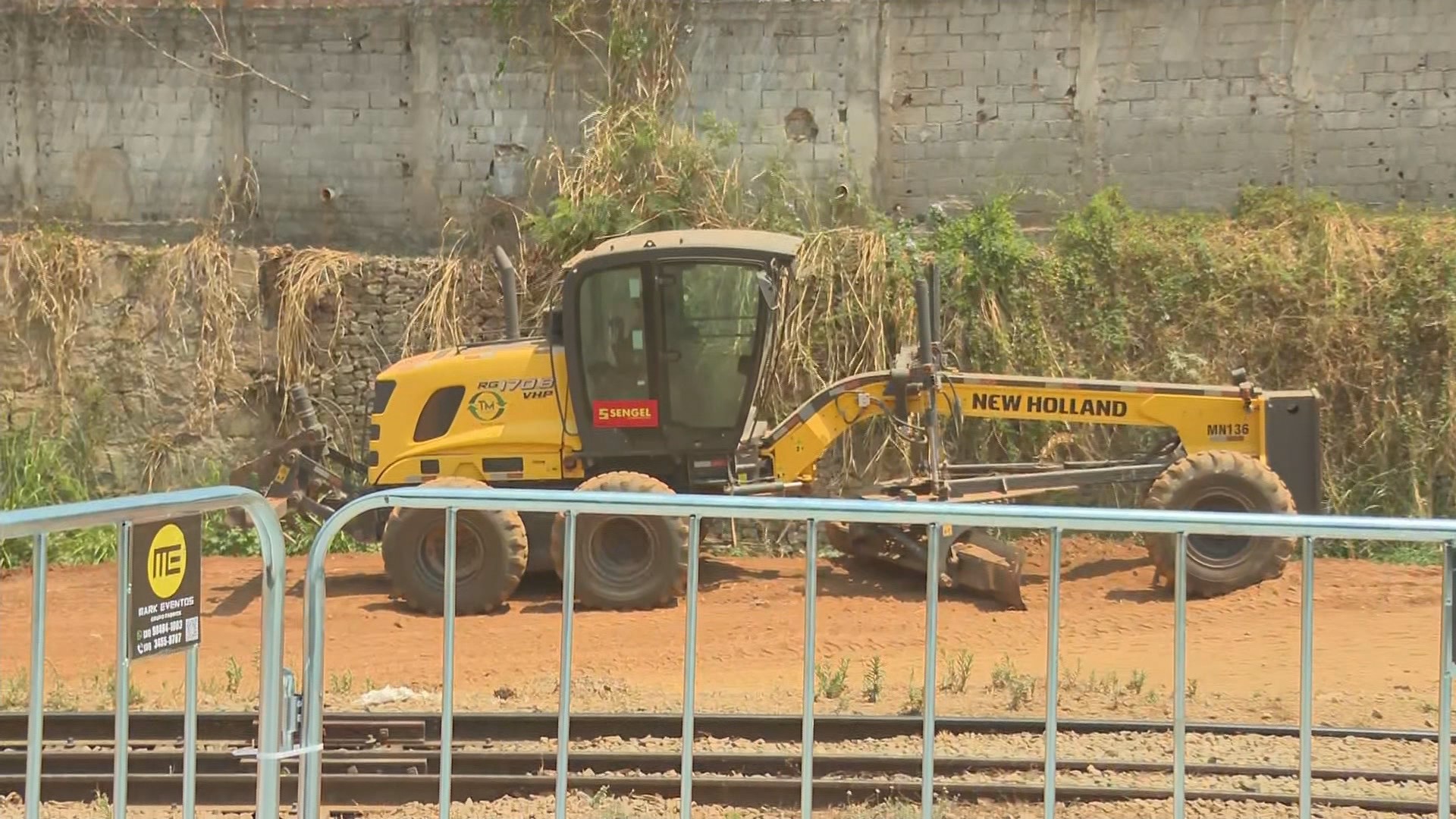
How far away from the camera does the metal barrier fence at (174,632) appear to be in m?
4.16

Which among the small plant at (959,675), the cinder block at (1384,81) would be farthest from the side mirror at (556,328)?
the cinder block at (1384,81)

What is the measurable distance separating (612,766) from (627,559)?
3.51 m

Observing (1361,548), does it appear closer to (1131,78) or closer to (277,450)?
(1131,78)

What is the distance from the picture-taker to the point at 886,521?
4516mm

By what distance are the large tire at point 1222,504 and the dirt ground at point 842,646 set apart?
0.56ft

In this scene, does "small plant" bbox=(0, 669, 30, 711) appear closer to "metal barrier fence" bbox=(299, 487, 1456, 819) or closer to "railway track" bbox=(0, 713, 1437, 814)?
"railway track" bbox=(0, 713, 1437, 814)

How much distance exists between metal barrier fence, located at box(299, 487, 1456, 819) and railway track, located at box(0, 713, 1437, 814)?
7.28 feet

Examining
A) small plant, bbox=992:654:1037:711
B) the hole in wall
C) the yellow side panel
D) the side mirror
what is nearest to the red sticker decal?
the yellow side panel

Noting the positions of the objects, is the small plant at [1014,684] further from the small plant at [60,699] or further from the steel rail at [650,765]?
the small plant at [60,699]

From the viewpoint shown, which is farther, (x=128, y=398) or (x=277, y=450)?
(x=128, y=398)

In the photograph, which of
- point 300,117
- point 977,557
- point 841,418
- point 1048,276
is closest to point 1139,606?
point 977,557

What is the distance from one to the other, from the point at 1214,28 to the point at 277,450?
9497mm

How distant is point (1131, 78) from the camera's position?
14.5 m

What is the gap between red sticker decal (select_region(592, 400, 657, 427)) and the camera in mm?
10703
